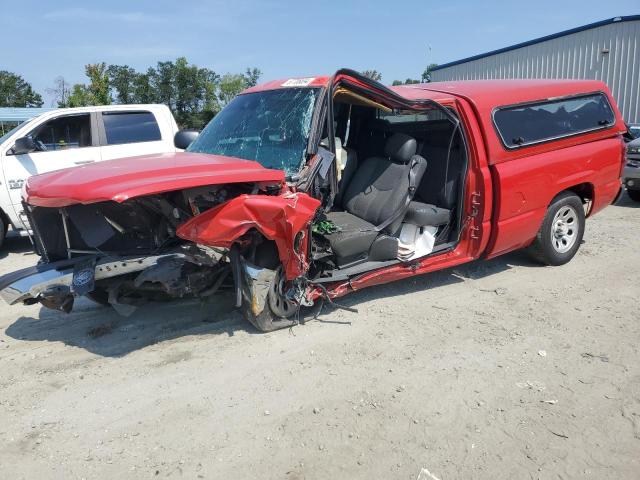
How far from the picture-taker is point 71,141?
7.86m

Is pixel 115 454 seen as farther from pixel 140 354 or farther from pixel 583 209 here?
pixel 583 209

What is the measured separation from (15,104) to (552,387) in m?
51.5

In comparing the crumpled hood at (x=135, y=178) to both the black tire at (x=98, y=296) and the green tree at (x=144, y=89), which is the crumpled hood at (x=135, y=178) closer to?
the black tire at (x=98, y=296)

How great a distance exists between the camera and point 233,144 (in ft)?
15.2

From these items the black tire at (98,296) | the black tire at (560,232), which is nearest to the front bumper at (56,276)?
the black tire at (98,296)

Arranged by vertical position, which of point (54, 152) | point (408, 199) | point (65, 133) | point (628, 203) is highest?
point (65, 133)

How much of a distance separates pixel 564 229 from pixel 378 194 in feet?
7.68

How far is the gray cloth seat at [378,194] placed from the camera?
4.55 m

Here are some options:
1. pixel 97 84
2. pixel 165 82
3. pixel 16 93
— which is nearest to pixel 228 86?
pixel 165 82

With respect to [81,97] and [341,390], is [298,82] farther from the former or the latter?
[81,97]

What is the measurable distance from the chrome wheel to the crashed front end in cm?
319

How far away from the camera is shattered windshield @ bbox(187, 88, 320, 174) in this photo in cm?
425

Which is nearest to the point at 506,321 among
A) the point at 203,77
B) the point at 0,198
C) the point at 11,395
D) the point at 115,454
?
the point at 115,454

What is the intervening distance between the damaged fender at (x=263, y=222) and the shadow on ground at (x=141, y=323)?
0.89m
